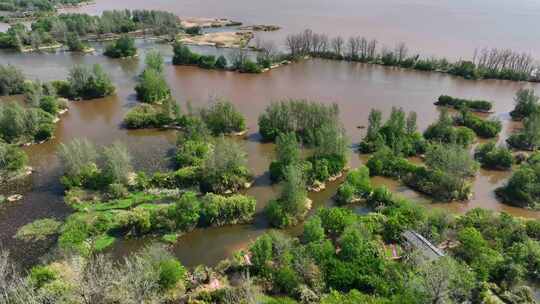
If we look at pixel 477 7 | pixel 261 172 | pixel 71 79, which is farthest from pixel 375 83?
pixel 477 7

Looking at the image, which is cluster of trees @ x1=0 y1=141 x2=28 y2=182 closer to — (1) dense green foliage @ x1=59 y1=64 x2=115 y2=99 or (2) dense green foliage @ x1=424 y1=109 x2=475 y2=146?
(1) dense green foliage @ x1=59 y1=64 x2=115 y2=99

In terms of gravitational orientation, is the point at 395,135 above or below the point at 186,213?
above

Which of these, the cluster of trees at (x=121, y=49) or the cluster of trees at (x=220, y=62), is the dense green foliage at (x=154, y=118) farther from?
the cluster of trees at (x=121, y=49)

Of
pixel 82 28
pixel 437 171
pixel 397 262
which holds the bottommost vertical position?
pixel 397 262

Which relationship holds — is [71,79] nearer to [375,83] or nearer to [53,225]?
[53,225]

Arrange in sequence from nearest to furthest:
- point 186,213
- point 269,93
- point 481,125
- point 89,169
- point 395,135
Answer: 1. point 186,213
2. point 89,169
3. point 395,135
4. point 481,125
5. point 269,93

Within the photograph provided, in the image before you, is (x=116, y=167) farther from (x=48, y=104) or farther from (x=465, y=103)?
(x=465, y=103)

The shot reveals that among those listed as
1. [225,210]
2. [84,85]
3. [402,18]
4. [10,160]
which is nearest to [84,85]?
[84,85]
